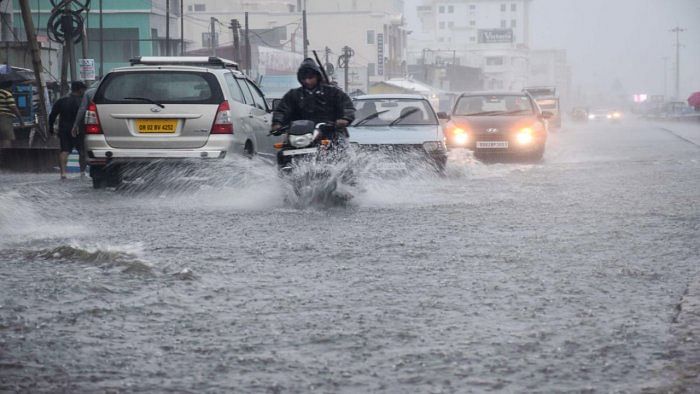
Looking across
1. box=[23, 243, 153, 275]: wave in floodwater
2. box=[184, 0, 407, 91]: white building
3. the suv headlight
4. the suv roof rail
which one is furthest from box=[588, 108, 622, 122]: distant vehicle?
box=[23, 243, 153, 275]: wave in floodwater

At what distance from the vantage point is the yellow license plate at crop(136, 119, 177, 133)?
14.8 meters

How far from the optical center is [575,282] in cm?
734

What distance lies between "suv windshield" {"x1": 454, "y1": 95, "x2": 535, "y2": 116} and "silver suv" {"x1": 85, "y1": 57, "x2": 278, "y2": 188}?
9497 millimetres

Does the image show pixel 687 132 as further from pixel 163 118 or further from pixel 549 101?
pixel 163 118

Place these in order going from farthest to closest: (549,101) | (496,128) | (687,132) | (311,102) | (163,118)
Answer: (549,101), (687,132), (496,128), (163,118), (311,102)

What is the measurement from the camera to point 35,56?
984 inches

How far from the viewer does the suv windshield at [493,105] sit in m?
23.9

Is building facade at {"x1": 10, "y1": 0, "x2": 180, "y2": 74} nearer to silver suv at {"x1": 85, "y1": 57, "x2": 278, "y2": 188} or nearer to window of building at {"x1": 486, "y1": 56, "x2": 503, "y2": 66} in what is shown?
silver suv at {"x1": 85, "y1": 57, "x2": 278, "y2": 188}

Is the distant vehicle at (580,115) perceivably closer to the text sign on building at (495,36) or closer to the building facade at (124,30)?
the building facade at (124,30)

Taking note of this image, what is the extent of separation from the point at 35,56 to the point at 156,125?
11.3 meters

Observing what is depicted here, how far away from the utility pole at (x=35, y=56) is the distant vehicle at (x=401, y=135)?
905cm

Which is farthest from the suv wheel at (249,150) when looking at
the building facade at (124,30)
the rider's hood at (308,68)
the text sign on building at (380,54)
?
the text sign on building at (380,54)

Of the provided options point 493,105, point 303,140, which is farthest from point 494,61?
point 303,140

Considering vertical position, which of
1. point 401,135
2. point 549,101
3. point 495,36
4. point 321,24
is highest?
point 495,36
